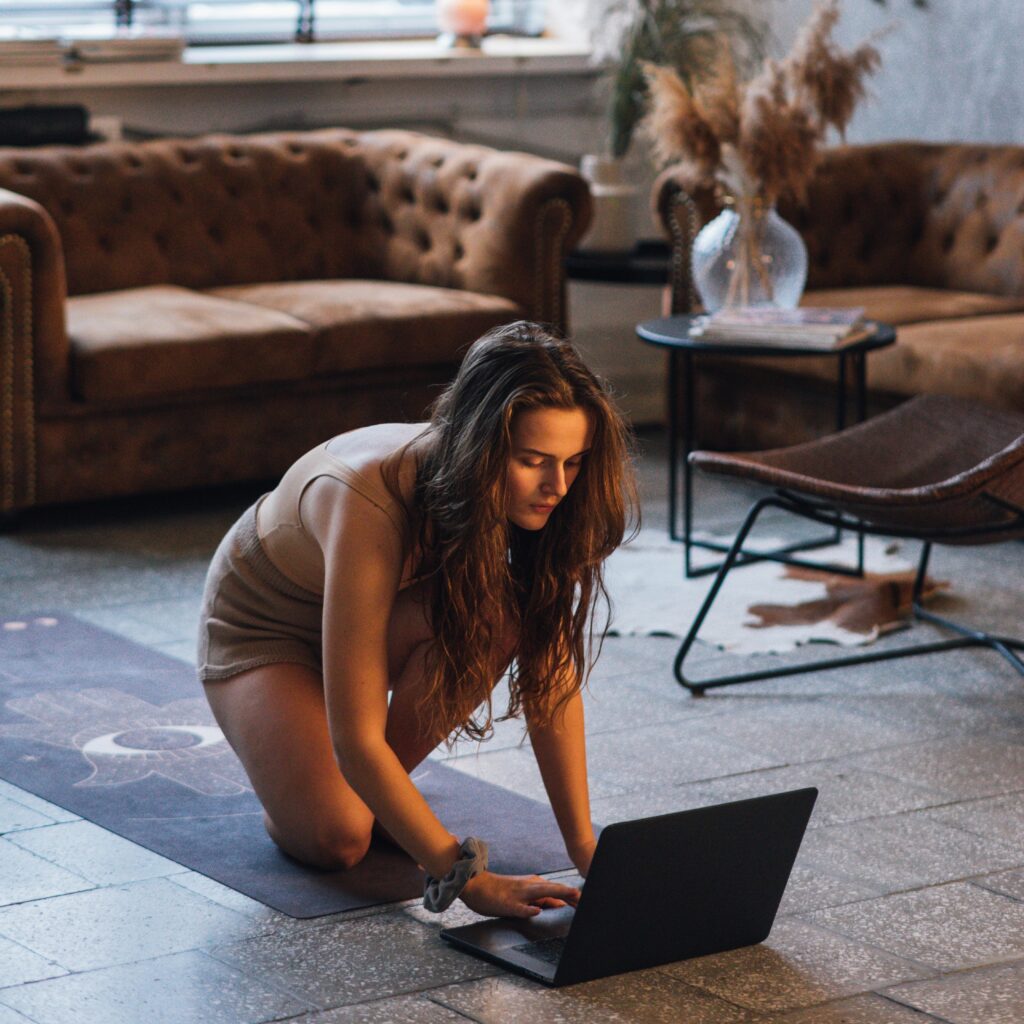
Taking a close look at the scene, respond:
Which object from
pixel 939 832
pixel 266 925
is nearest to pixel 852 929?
pixel 939 832

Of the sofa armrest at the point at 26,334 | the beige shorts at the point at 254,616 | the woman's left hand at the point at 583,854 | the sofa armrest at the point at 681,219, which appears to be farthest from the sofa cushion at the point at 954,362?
the woman's left hand at the point at 583,854

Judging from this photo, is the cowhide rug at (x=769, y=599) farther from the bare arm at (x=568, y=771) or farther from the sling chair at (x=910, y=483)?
the bare arm at (x=568, y=771)

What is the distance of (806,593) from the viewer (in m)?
3.76

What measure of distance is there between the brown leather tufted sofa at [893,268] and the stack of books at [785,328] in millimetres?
489

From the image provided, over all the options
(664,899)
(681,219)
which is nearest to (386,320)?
(681,219)

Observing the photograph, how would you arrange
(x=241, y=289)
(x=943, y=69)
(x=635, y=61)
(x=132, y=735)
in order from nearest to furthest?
1. (x=132, y=735)
2. (x=241, y=289)
3. (x=943, y=69)
4. (x=635, y=61)

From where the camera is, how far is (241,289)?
194 inches

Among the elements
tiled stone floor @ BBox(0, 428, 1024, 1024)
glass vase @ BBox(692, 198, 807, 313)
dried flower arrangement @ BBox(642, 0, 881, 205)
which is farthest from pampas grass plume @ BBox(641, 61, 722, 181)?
tiled stone floor @ BBox(0, 428, 1024, 1024)

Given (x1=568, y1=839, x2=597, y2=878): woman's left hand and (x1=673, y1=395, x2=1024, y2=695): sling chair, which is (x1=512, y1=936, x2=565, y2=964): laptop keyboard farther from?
(x1=673, y1=395, x2=1024, y2=695): sling chair

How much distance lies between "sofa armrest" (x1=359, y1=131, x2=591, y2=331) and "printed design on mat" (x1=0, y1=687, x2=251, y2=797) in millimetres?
1974

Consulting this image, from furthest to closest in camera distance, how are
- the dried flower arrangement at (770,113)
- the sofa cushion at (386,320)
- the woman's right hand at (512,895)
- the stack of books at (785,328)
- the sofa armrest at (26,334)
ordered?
the sofa cushion at (386,320) < the sofa armrest at (26,334) < the dried flower arrangement at (770,113) < the stack of books at (785,328) < the woman's right hand at (512,895)

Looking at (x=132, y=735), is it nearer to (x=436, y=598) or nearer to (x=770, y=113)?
(x=436, y=598)

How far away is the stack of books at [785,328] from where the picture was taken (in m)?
3.73

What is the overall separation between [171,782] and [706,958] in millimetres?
924
